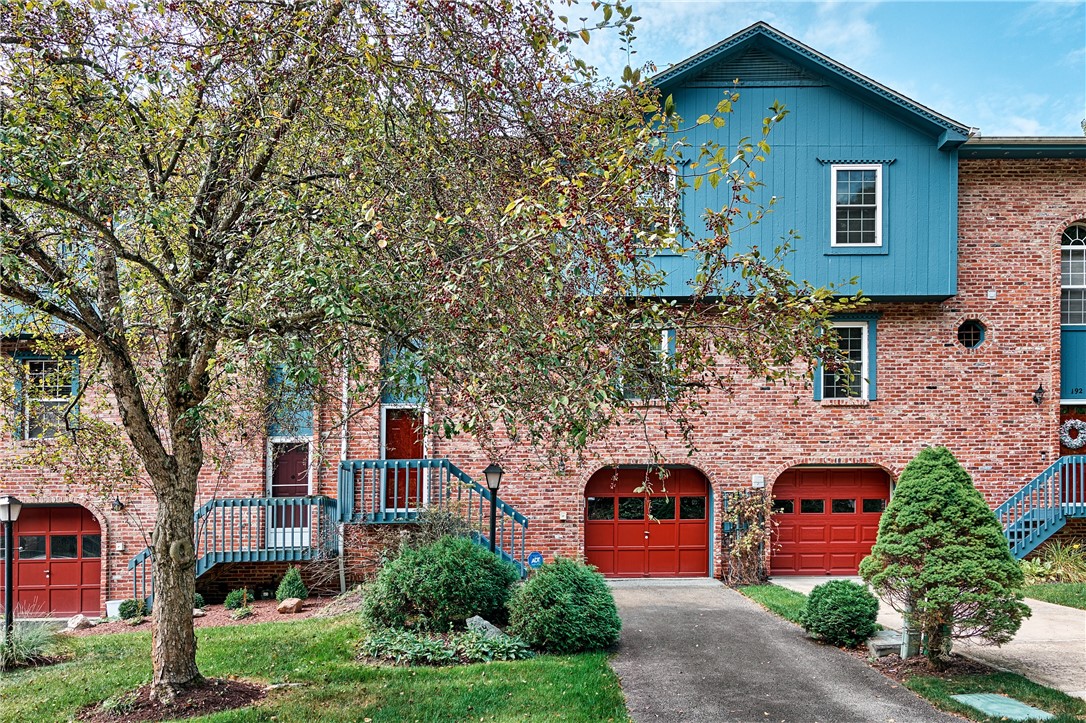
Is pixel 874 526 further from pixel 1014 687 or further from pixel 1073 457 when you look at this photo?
pixel 1014 687

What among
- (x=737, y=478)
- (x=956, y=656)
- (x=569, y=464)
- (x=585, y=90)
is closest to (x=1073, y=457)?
(x=737, y=478)

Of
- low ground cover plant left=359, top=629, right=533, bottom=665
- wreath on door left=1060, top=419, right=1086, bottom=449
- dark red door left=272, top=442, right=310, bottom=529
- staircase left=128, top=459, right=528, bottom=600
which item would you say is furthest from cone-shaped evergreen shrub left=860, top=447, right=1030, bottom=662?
dark red door left=272, top=442, right=310, bottom=529

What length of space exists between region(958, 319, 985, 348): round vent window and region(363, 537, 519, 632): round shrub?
1068 cm

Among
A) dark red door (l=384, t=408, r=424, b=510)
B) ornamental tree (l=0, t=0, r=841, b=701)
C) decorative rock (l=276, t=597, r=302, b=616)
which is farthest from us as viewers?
dark red door (l=384, t=408, r=424, b=510)

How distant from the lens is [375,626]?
32.0 ft

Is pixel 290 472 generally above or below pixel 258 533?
above

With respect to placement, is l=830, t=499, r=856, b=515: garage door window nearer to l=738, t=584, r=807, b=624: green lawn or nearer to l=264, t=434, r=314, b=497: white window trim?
l=738, t=584, r=807, b=624: green lawn

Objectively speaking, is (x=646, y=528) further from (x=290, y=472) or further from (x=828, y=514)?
(x=290, y=472)

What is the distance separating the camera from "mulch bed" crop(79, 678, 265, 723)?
6.86 meters

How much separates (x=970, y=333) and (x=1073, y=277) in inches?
97.2

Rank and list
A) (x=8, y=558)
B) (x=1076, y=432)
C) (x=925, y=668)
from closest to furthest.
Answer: (x=925, y=668)
(x=8, y=558)
(x=1076, y=432)

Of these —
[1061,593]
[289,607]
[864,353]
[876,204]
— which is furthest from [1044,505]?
[289,607]

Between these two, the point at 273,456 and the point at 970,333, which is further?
the point at 970,333

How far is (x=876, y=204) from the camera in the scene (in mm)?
14688
